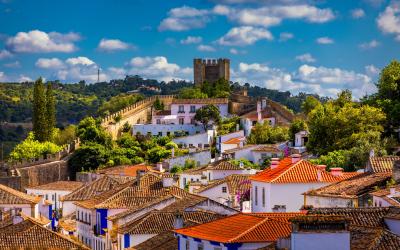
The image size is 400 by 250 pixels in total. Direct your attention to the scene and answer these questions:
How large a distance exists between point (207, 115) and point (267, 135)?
21162 millimetres

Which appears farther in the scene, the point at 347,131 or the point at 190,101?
the point at 190,101

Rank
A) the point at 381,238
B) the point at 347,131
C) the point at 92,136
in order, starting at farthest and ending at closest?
1. the point at 92,136
2. the point at 347,131
3. the point at 381,238

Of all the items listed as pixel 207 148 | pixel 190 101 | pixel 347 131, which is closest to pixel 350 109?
pixel 347 131

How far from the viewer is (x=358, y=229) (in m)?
31.2

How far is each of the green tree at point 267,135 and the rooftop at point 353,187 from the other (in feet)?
188

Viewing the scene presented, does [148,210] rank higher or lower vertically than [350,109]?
lower

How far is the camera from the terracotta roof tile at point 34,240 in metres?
45.9

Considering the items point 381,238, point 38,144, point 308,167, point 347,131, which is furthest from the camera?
point 38,144

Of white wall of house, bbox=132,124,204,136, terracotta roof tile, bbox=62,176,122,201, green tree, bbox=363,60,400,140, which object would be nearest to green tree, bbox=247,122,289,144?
green tree, bbox=363,60,400,140

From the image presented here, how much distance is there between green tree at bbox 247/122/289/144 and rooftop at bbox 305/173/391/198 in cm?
5731

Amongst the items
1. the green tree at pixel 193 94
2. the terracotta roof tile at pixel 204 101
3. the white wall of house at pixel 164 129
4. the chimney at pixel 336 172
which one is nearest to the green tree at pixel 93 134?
the white wall of house at pixel 164 129

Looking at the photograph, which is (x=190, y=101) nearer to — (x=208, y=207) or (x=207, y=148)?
(x=207, y=148)

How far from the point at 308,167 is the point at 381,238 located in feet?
86.9

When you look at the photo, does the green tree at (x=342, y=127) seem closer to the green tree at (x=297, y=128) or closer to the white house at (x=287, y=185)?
the green tree at (x=297, y=128)
